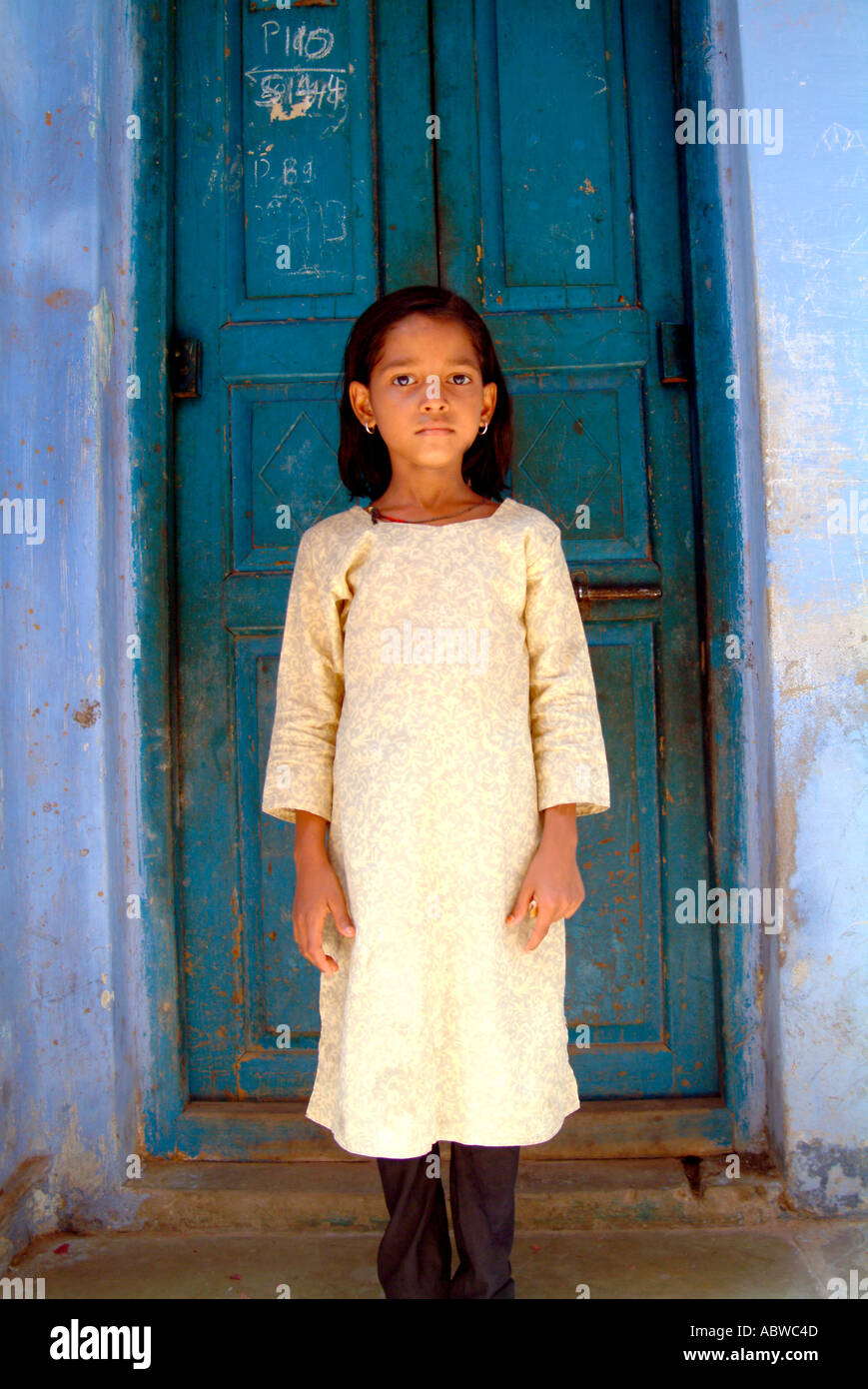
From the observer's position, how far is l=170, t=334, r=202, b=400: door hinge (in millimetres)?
2262

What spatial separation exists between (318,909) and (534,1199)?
3.39 feet

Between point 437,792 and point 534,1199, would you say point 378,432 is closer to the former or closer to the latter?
point 437,792

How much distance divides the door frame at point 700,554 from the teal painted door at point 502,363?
5cm

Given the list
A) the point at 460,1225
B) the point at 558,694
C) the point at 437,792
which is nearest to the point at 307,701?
the point at 437,792

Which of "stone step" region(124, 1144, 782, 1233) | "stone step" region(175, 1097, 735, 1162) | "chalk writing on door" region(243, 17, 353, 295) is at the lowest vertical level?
"stone step" region(124, 1144, 782, 1233)

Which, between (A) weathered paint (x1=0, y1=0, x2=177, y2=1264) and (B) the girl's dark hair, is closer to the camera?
(B) the girl's dark hair

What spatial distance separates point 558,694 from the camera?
1.62 meters

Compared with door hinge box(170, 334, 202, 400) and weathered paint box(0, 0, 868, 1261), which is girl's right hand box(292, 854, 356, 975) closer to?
weathered paint box(0, 0, 868, 1261)

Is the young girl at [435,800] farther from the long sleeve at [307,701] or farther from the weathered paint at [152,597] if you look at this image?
the weathered paint at [152,597]

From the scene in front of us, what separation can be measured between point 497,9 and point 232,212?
81 centimetres

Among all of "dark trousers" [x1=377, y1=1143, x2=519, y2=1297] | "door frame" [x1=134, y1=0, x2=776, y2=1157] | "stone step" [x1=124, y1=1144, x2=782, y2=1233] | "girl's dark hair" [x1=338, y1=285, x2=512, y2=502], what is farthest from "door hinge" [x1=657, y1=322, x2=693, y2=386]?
"stone step" [x1=124, y1=1144, x2=782, y2=1233]

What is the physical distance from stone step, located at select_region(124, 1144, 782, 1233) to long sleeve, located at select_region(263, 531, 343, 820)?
3.39 feet
